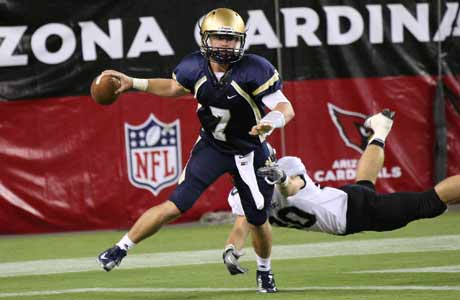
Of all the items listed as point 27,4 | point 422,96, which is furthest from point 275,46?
point 27,4

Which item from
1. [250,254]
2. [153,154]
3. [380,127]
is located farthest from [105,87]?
[153,154]

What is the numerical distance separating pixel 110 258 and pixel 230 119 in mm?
1099

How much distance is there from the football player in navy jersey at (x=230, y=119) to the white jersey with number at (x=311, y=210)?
0.12m

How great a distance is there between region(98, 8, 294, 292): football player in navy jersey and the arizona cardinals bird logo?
495 cm

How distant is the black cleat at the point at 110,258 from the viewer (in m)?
7.18

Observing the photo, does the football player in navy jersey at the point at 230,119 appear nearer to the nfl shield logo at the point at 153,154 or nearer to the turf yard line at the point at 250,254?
the turf yard line at the point at 250,254

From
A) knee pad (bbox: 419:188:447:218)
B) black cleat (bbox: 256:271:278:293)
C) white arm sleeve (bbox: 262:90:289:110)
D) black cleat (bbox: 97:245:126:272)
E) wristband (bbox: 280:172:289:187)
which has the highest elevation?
white arm sleeve (bbox: 262:90:289:110)

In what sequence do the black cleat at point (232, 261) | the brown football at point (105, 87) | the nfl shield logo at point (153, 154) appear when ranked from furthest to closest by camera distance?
1. the nfl shield logo at point (153, 154)
2. the black cleat at point (232, 261)
3. the brown football at point (105, 87)

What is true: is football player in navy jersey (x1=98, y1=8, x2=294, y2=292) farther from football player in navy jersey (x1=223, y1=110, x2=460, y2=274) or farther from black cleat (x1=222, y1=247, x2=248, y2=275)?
black cleat (x1=222, y1=247, x2=248, y2=275)

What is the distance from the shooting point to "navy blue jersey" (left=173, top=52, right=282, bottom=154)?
24.3ft

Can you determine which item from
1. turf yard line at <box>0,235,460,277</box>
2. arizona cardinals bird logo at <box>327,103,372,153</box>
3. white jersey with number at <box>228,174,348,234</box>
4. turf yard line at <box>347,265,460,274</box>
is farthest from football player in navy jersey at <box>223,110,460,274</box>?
arizona cardinals bird logo at <box>327,103,372,153</box>

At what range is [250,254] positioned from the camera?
1008 cm

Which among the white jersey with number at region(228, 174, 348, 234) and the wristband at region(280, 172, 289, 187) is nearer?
the wristband at region(280, 172, 289, 187)

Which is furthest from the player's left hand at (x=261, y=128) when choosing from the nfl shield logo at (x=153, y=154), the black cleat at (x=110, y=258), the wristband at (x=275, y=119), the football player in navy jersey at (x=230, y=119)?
the nfl shield logo at (x=153, y=154)
